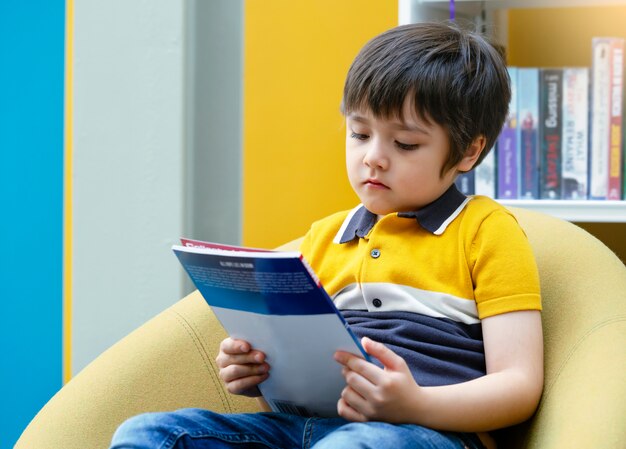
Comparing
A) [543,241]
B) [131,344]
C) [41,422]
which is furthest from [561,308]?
[41,422]

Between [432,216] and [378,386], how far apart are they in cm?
30

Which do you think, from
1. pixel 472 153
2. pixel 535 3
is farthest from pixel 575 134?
pixel 472 153

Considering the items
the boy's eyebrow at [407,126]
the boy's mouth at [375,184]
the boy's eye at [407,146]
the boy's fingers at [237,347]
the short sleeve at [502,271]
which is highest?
the boy's eyebrow at [407,126]

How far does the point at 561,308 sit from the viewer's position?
1.25m

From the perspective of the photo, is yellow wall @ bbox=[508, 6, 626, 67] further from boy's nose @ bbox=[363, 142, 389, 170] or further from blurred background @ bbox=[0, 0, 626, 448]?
boy's nose @ bbox=[363, 142, 389, 170]

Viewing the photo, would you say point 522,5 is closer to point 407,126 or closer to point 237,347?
point 407,126

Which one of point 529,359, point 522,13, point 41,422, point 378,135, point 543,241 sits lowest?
point 41,422

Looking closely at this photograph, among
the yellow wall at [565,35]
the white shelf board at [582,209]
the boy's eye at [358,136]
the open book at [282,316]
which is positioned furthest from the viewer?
the yellow wall at [565,35]

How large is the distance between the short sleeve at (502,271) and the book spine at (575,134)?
65 cm

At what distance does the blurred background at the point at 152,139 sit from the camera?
191 centimetres

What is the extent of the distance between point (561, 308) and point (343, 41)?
111 cm

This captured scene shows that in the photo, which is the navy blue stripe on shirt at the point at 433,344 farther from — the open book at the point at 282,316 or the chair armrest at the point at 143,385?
the chair armrest at the point at 143,385

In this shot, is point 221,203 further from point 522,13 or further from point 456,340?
point 456,340

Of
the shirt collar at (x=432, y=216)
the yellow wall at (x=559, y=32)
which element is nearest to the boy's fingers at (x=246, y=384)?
the shirt collar at (x=432, y=216)
